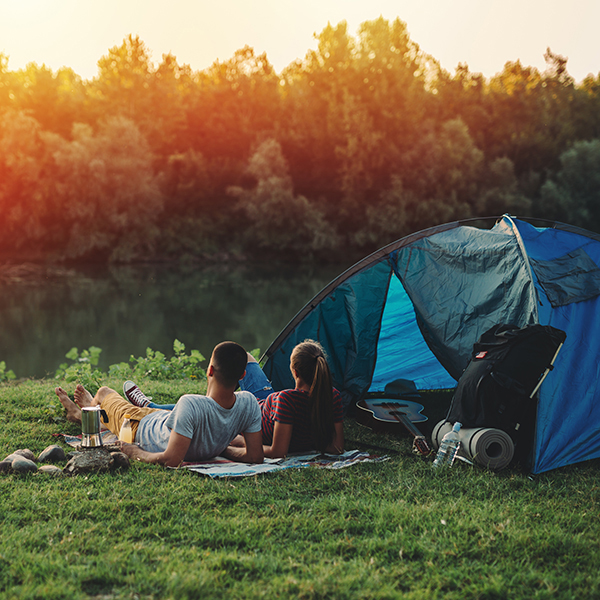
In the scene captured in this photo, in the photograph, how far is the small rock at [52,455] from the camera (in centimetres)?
374

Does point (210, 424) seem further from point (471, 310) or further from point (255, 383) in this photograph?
point (471, 310)

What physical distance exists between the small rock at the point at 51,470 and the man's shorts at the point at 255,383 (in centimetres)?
175

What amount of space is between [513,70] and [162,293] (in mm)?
27793

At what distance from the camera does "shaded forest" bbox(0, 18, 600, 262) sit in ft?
80.0

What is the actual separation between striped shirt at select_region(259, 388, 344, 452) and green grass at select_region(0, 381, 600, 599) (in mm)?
398

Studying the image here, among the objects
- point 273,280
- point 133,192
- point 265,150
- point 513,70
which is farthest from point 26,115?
point 513,70

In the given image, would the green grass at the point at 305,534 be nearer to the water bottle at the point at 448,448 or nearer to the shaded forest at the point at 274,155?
the water bottle at the point at 448,448

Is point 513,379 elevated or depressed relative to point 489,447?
elevated

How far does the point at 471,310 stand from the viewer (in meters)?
4.66

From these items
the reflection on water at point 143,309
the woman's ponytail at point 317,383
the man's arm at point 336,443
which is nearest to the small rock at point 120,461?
the woman's ponytail at point 317,383

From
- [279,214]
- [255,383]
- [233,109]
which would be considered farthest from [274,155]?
[255,383]

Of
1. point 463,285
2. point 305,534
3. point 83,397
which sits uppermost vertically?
point 463,285

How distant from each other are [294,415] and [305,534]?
1.19m

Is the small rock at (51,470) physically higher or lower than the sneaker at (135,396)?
lower
